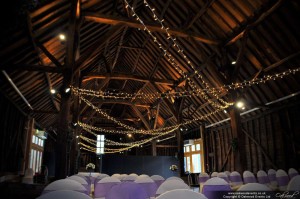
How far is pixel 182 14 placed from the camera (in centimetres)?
920

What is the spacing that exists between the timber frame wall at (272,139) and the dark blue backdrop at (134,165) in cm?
389

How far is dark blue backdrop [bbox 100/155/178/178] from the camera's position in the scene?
14555mm

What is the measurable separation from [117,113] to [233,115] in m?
15.0

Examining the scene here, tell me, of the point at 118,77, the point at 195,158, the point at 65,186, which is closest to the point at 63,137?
the point at 65,186

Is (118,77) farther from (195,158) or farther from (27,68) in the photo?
(195,158)

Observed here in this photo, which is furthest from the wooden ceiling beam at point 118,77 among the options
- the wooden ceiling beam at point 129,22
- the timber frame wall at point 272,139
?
the wooden ceiling beam at point 129,22

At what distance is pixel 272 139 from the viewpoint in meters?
9.59

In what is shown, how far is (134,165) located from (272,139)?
813cm

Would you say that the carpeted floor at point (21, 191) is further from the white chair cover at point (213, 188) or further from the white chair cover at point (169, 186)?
the white chair cover at point (213, 188)

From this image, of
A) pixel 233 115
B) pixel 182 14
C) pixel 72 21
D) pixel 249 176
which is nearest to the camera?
pixel 249 176

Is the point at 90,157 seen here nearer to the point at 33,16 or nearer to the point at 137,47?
the point at 137,47

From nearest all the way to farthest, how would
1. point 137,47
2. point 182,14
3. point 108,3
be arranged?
1. point 108,3
2. point 182,14
3. point 137,47

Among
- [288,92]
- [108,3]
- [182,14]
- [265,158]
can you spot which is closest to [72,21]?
[108,3]

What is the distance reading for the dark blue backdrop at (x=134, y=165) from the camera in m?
14.6
